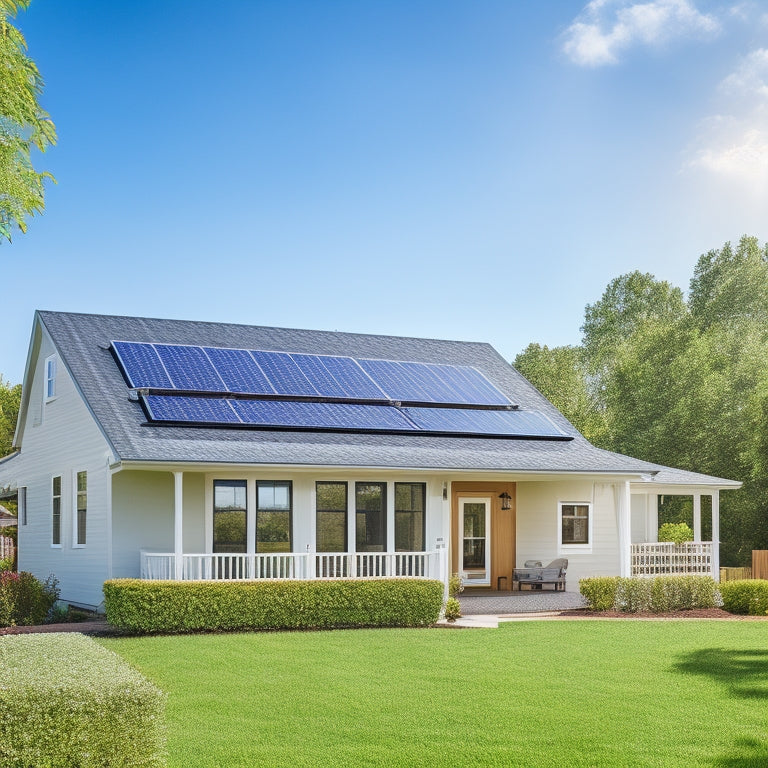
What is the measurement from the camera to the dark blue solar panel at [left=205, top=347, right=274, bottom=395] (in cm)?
2080

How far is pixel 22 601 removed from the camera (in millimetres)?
17797

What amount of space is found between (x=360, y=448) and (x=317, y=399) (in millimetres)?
2264

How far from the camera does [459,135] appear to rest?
89.9 feet

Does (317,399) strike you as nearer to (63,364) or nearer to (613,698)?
(63,364)

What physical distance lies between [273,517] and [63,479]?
5.18 meters

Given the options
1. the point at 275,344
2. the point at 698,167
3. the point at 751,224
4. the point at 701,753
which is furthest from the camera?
the point at 751,224

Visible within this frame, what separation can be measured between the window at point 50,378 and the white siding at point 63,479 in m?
0.17

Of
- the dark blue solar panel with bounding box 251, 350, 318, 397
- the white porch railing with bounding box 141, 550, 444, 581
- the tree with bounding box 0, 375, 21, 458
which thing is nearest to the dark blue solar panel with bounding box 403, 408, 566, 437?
the dark blue solar panel with bounding box 251, 350, 318, 397

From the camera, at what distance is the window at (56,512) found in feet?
69.9

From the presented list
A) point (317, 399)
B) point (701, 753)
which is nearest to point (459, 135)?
point (317, 399)

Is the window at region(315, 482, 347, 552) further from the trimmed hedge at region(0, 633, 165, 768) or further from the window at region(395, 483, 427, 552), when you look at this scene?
the trimmed hedge at region(0, 633, 165, 768)

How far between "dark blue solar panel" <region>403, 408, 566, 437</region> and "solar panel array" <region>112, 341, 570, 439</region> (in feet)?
0.09

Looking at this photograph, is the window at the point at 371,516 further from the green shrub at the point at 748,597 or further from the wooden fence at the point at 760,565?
the wooden fence at the point at 760,565

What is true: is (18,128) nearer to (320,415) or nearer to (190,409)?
(190,409)
